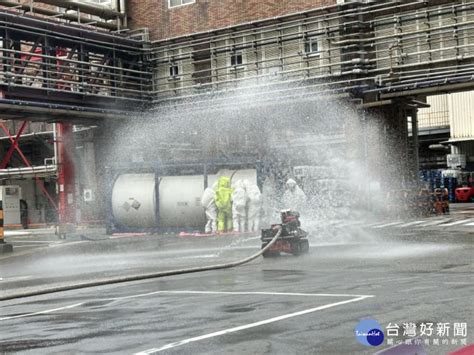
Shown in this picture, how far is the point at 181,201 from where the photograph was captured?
2383cm

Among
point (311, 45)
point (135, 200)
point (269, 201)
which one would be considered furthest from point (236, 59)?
point (269, 201)

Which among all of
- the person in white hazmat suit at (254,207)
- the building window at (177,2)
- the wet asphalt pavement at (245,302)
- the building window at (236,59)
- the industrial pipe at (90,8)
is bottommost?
the wet asphalt pavement at (245,302)

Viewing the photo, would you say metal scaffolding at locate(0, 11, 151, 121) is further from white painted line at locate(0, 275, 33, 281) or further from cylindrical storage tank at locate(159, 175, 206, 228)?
white painted line at locate(0, 275, 33, 281)

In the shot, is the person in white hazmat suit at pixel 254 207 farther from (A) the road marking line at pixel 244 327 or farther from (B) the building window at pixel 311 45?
(A) the road marking line at pixel 244 327

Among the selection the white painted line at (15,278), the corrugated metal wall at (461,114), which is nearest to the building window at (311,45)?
the white painted line at (15,278)

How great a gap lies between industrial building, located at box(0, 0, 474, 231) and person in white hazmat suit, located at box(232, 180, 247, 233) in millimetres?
1178

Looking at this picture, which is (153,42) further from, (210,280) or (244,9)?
(210,280)

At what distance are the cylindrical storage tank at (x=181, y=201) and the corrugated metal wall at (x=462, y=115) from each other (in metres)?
29.6

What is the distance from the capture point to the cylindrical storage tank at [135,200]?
2452 centimetres

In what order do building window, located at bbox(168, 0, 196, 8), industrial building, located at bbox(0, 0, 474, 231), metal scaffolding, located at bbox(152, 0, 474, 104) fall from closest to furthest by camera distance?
metal scaffolding, located at bbox(152, 0, 474, 104), industrial building, located at bbox(0, 0, 474, 231), building window, located at bbox(168, 0, 196, 8)

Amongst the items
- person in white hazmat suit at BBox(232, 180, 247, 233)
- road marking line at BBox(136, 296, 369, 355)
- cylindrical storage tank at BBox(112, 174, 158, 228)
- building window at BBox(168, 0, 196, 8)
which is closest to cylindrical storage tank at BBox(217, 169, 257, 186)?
person in white hazmat suit at BBox(232, 180, 247, 233)

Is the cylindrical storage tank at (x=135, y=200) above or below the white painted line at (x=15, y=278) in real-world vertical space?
above

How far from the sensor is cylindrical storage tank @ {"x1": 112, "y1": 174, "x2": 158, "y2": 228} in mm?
24516

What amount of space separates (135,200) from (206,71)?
7.60 metres
